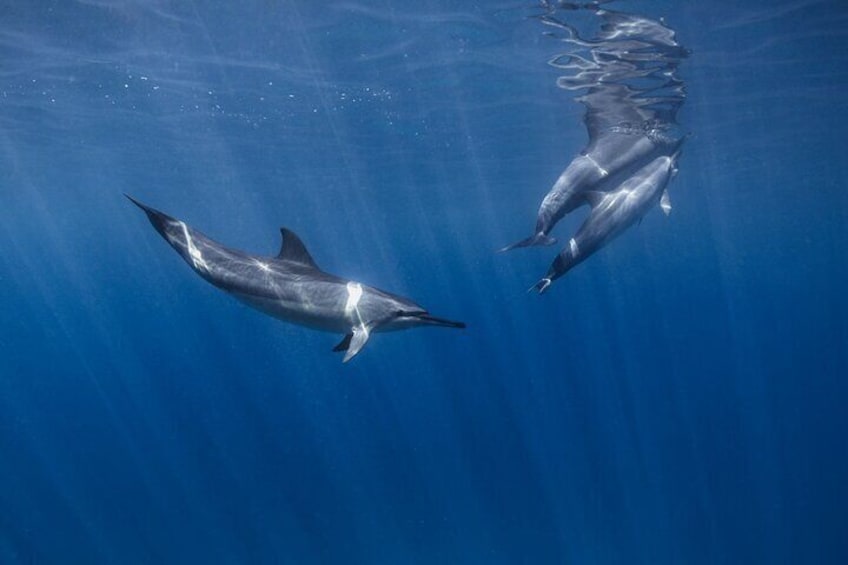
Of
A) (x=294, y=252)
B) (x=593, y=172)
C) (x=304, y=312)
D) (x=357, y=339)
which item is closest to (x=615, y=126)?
(x=593, y=172)

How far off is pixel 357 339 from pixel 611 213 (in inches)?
109

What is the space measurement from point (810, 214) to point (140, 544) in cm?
5469

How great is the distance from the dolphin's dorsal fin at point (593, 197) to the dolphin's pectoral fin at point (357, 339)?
284 centimetres

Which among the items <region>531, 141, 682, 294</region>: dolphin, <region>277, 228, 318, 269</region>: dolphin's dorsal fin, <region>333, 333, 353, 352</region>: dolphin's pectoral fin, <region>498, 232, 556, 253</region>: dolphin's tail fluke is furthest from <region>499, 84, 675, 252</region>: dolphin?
<region>277, 228, 318, 269</region>: dolphin's dorsal fin

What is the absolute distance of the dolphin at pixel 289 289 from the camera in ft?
18.3

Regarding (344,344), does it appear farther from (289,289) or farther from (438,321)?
(438,321)

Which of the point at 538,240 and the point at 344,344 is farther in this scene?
the point at 538,240

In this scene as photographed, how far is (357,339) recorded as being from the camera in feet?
17.7

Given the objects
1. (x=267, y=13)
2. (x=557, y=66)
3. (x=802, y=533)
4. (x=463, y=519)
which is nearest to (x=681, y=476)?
(x=802, y=533)

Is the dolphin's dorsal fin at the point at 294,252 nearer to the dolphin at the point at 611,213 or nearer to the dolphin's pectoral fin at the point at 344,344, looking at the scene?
the dolphin's pectoral fin at the point at 344,344

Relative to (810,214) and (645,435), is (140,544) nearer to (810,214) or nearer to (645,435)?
(645,435)

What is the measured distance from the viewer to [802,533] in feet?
→ 80.1

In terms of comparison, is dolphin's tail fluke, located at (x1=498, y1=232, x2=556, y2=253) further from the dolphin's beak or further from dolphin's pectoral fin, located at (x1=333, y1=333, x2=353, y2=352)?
dolphin's pectoral fin, located at (x1=333, y1=333, x2=353, y2=352)

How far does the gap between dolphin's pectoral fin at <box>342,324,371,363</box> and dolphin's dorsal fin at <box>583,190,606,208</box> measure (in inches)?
112
